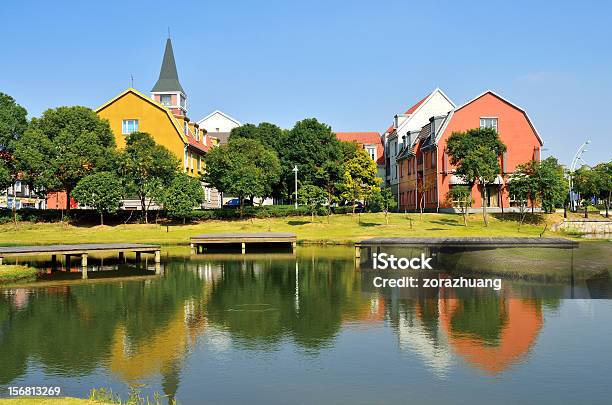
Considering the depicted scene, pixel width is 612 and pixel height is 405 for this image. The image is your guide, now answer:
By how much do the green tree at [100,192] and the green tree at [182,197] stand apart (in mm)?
4790

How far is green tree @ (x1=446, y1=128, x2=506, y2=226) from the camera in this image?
56.7 m

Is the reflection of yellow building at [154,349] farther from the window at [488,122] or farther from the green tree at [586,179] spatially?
the green tree at [586,179]

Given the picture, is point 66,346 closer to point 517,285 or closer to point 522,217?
point 517,285

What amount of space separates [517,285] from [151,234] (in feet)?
118

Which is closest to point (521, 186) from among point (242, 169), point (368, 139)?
point (242, 169)

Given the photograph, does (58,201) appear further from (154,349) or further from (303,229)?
(154,349)

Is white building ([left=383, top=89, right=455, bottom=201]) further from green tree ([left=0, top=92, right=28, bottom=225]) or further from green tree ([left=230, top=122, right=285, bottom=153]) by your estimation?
green tree ([left=0, top=92, right=28, bottom=225])

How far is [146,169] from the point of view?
58.7 metres

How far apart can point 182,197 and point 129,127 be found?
15.6m

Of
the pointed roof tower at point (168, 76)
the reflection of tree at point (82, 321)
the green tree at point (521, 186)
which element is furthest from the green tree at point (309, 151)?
the reflection of tree at point (82, 321)

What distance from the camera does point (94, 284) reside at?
2597 cm

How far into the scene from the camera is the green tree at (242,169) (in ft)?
201

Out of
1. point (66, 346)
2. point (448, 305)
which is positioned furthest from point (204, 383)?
point (448, 305)

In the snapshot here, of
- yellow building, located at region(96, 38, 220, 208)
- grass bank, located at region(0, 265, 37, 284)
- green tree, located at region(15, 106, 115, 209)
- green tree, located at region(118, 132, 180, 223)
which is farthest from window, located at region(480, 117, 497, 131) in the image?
grass bank, located at region(0, 265, 37, 284)
